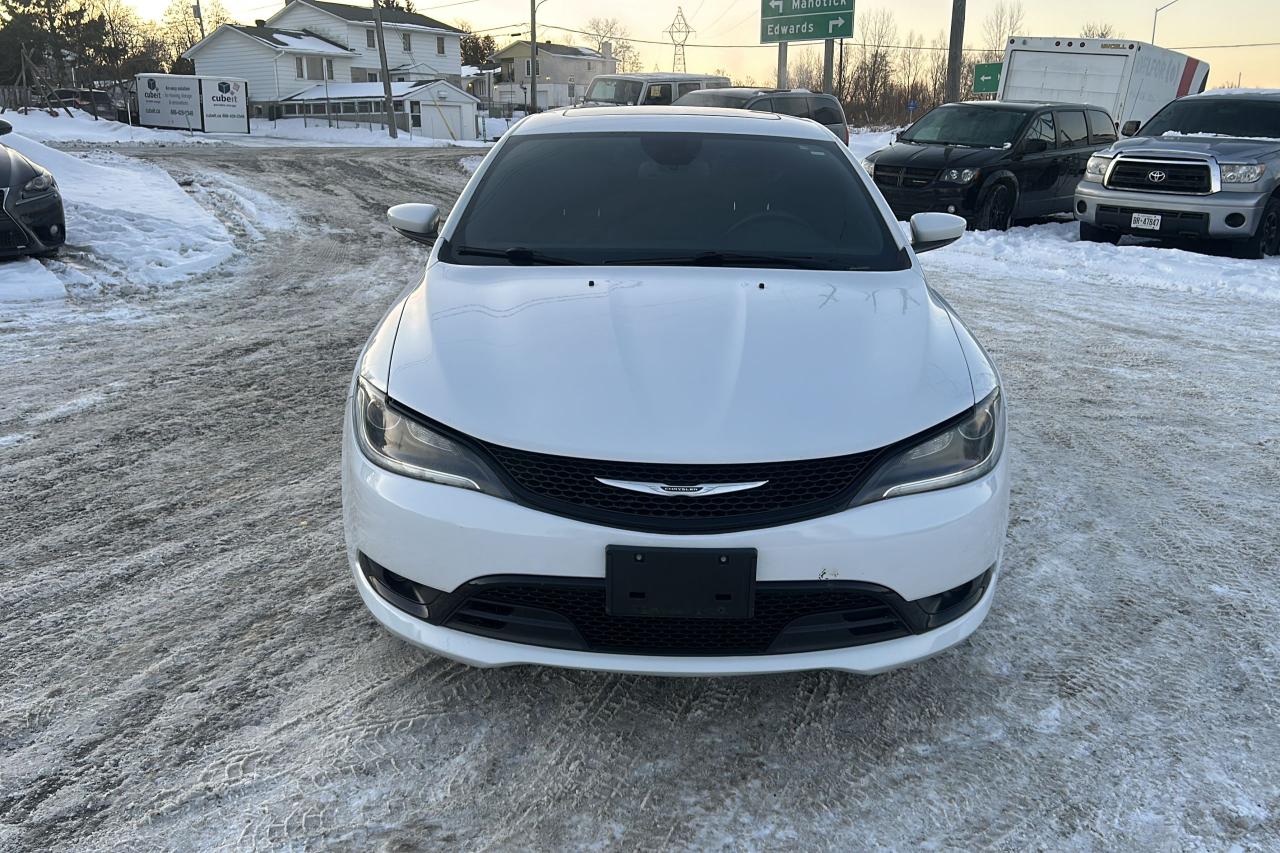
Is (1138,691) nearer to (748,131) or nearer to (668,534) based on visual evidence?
(668,534)

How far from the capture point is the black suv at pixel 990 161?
11688 millimetres

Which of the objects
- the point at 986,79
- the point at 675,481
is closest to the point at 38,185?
the point at 675,481

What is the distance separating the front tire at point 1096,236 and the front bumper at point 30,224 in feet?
36.5

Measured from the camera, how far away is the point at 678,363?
2.44 metres

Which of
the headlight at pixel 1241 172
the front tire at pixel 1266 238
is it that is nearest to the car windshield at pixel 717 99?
the headlight at pixel 1241 172

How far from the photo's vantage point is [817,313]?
2781mm

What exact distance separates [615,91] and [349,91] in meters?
34.3

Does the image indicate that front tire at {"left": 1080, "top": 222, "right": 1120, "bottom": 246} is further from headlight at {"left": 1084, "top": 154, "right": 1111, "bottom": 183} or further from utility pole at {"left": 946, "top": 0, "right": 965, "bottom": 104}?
utility pole at {"left": 946, "top": 0, "right": 965, "bottom": 104}

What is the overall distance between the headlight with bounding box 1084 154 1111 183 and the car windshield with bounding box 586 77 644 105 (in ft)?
35.6

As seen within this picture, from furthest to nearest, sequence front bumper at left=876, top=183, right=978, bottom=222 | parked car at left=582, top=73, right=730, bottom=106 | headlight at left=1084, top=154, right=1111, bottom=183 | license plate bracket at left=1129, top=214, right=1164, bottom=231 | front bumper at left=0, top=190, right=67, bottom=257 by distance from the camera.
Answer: parked car at left=582, top=73, right=730, bottom=106, front bumper at left=876, top=183, right=978, bottom=222, headlight at left=1084, top=154, right=1111, bottom=183, license plate bracket at left=1129, top=214, right=1164, bottom=231, front bumper at left=0, top=190, right=67, bottom=257

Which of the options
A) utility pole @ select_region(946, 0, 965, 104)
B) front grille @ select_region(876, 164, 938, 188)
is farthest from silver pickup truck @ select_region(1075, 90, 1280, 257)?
utility pole @ select_region(946, 0, 965, 104)

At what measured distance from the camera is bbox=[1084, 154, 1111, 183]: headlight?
1104 centimetres

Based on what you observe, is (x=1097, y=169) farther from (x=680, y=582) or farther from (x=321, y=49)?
(x=321, y=49)

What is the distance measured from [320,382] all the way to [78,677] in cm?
302
